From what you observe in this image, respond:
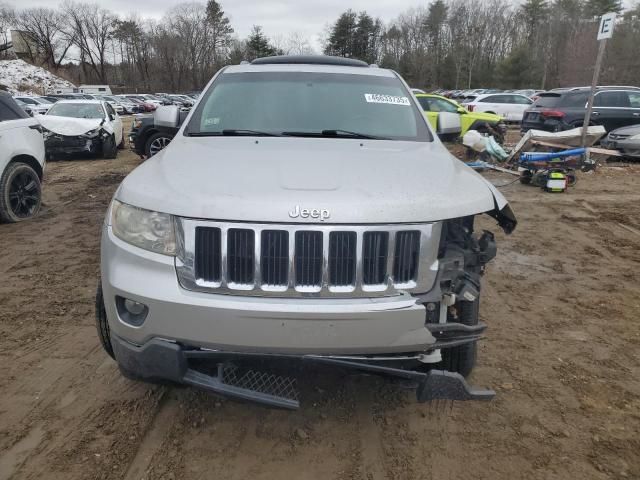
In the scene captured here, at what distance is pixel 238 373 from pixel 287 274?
1.84 ft

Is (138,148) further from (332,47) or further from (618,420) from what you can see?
(332,47)

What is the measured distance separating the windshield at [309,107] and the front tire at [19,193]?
4.21 metres

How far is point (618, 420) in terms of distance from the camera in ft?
8.82

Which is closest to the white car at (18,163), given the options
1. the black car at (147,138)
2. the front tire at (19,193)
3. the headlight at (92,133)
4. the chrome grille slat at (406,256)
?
the front tire at (19,193)

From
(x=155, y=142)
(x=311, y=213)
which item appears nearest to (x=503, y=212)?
(x=311, y=213)

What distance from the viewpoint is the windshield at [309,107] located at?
337 cm

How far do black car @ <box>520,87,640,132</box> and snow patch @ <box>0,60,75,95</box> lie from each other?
63.2 metres

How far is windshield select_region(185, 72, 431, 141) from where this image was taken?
11.0ft

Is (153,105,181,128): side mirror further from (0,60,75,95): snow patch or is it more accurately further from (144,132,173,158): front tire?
(0,60,75,95): snow patch

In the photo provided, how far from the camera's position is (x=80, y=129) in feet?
42.0

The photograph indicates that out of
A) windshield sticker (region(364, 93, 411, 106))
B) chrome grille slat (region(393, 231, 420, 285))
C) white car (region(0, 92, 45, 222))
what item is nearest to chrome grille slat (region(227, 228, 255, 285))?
chrome grille slat (region(393, 231, 420, 285))

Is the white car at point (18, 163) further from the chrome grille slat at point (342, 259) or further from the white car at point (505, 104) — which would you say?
the white car at point (505, 104)

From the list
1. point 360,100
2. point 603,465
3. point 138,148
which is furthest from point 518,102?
point 603,465

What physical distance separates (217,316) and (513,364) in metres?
2.15
